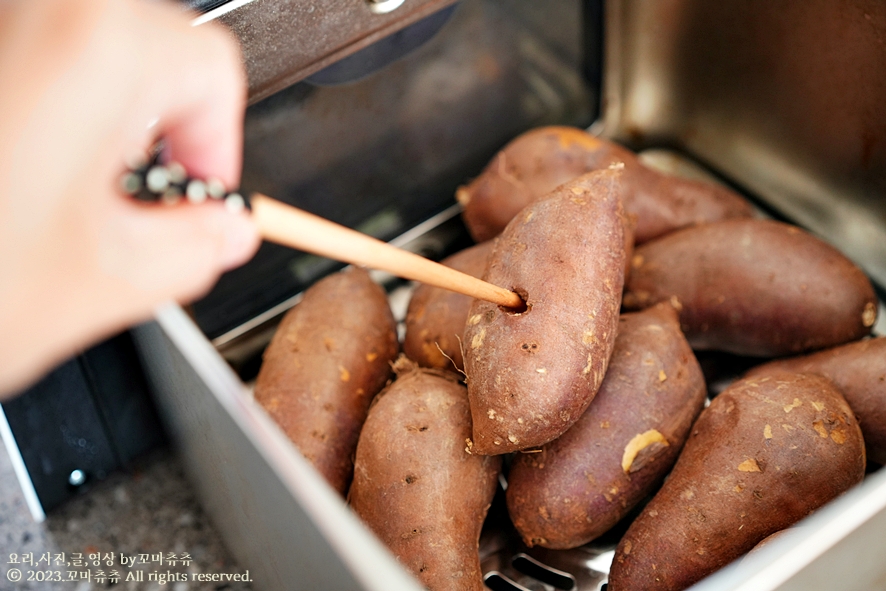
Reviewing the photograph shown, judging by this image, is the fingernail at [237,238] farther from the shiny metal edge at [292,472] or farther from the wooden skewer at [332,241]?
the shiny metal edge at [292,472]

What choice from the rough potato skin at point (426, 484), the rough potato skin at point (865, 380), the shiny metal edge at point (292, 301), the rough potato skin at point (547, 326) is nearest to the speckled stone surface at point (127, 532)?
the shiny metal edge at point (292, 301)

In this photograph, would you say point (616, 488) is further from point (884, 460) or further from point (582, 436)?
point (884, 460)

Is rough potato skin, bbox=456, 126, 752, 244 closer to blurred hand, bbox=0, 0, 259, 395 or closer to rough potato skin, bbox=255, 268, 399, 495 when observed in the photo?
rough potato skin, bbox=255, 268, 399, 495

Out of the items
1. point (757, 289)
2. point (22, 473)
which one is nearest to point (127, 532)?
point (22, 473)

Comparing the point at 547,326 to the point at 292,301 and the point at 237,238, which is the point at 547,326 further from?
the point at 292,301

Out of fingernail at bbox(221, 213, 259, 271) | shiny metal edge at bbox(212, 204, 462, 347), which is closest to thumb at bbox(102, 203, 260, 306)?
fingernail at bbox(221, 213, 259, 271)

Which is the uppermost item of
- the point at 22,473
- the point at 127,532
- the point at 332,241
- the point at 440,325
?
the point at 332,241
